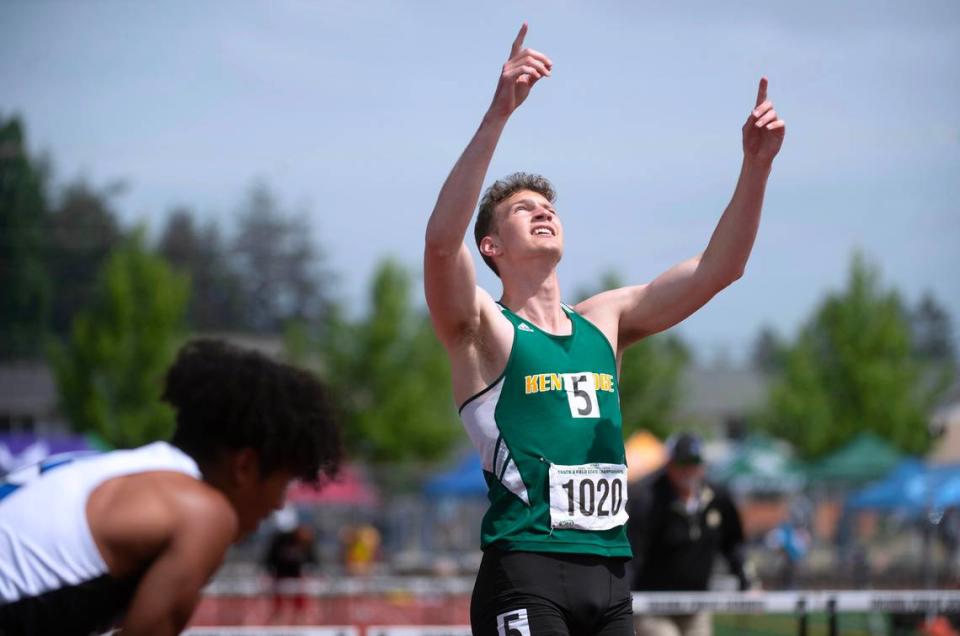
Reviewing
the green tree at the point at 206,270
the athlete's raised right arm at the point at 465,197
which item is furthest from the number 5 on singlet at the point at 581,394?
the green tree at the point at 206,270

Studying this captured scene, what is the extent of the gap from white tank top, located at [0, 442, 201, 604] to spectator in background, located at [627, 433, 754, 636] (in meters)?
5.65

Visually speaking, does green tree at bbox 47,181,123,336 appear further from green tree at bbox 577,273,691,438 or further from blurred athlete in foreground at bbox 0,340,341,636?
blurred athlete in foreground at bbox 0,340,341,636

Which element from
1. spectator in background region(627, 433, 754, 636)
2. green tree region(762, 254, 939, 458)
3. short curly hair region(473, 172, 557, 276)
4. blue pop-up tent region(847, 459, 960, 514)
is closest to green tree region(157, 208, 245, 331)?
green tree region(762, 254, 939, 458)

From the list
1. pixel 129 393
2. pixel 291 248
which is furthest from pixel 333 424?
pixel 291 248

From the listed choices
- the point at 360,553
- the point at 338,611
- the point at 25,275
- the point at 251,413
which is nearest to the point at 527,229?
the point at 251,413

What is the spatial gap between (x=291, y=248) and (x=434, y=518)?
60.6 m

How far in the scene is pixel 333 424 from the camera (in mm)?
3592

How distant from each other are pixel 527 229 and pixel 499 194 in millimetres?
261

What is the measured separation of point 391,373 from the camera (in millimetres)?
45188

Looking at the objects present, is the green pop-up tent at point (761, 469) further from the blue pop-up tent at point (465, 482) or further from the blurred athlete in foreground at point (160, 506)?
the blurred athlete in foreground at point (160, 506)

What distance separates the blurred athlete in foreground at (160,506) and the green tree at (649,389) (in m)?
40.6

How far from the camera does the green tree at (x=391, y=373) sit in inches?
1743

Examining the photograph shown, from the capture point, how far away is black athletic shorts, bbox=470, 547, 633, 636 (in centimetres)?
450

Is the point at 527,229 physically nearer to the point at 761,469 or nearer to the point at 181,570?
the point at 181,570
